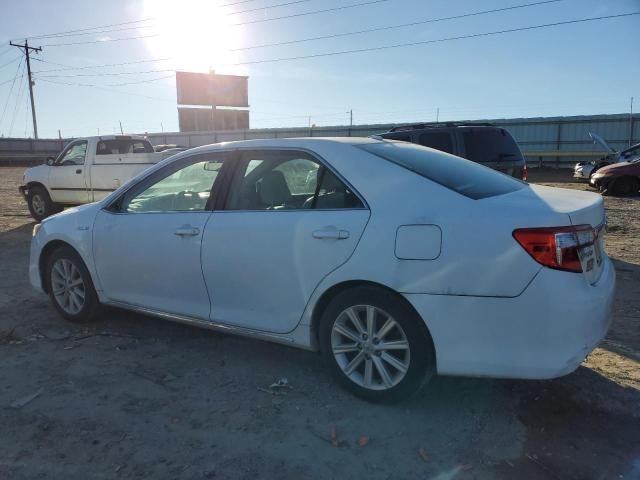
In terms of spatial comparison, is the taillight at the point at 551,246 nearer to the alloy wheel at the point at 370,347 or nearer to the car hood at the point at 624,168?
the alloy wheel at the point at 370,347

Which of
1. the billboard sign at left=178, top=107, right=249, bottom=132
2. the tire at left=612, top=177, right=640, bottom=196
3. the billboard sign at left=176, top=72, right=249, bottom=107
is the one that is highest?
the billboard sign at left=176, top=72, right=249, bottom=107

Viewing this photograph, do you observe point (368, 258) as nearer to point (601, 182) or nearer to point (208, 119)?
point (601, 182)

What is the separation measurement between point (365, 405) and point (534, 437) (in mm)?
941

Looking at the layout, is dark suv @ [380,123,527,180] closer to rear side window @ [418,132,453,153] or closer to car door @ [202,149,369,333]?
rear side window @ [418,132,453,153]

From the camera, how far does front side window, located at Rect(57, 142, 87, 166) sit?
11398 millimetres

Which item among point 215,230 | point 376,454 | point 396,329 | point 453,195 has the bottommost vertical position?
point 376,454

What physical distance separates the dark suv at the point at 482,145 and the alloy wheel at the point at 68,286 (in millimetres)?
5676

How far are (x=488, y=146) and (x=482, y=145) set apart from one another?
93 mm

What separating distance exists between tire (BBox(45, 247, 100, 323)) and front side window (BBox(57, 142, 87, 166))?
726cm

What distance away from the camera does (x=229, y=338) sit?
4418 mm

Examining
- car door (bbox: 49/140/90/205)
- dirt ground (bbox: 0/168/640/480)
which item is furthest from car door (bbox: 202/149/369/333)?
car door (bbox: 49/140/90/205)

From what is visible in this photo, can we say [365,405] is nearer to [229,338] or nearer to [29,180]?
[229,338]

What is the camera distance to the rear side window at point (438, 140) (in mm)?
8375

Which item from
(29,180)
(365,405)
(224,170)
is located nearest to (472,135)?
(224,170)
